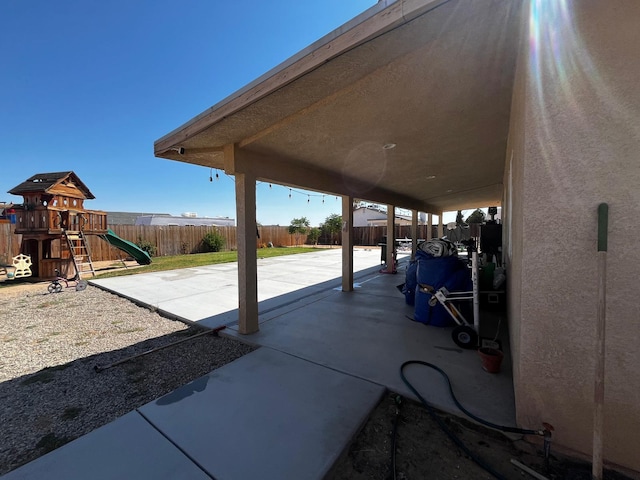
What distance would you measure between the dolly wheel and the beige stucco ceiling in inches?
93.6

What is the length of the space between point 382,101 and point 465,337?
9.08 ft

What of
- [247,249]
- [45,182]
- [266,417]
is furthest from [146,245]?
[266,417]

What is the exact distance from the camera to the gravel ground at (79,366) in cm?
194

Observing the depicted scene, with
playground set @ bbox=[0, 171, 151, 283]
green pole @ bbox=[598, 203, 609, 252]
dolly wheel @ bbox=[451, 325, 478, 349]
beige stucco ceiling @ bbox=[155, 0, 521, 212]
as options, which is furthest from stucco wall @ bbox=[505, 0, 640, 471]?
playground set @ bbox=[0, 171, 151, 283]

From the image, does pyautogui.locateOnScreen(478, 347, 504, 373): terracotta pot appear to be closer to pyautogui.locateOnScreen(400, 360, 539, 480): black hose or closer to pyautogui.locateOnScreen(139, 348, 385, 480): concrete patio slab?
Result: pyautogui.locateOnScreen(400, 360, 539, 480): black hose

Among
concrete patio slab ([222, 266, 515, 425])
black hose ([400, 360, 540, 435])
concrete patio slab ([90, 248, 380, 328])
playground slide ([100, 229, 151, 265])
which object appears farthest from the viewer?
playground slide ([100, 229, 151, 265])

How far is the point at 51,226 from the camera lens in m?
7.79

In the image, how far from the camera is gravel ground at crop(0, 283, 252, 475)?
194 centimetres

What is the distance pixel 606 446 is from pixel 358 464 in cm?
138

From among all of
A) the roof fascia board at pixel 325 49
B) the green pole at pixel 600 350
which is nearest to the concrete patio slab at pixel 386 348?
the green pole at pixel 600 350

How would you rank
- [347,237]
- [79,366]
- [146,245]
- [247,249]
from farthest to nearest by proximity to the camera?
[146,245], [347,237], [247,249], [79,366]

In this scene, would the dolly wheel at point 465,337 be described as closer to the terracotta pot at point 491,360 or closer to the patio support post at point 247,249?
the terracotta pot at point 491,360

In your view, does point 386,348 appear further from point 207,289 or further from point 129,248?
point 129,248

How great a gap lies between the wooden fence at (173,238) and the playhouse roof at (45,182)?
9.76ft
